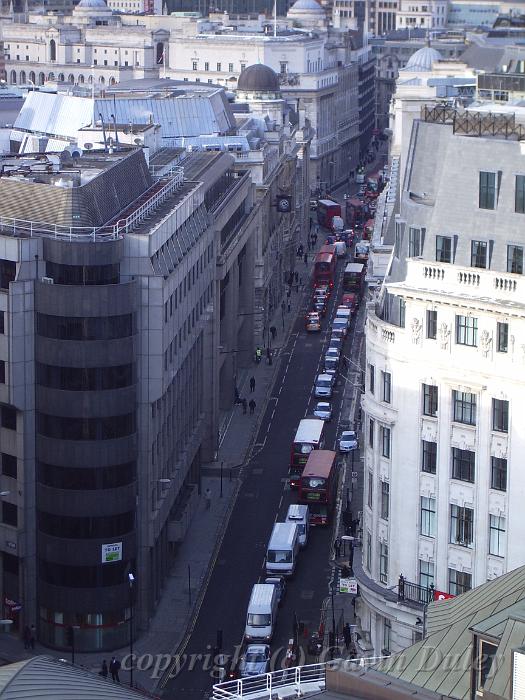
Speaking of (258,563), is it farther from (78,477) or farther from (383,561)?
(383,561)

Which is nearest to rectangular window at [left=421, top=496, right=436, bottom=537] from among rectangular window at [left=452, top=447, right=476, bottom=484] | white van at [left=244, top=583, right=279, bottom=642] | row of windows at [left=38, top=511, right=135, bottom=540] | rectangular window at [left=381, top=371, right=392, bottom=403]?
rectangular window at [left=452, top=447, right=476, bottom=484]

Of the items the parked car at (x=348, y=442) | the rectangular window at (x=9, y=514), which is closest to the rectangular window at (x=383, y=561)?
the rectangular window at (x=9, y=514)

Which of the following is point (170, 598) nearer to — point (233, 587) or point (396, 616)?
point (233, 587)

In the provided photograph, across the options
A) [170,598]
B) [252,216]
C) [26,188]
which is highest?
[26,188]

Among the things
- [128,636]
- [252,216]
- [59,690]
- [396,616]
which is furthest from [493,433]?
[252,216]

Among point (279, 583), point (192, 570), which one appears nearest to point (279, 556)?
point (279, 583)

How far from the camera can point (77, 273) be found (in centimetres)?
11800

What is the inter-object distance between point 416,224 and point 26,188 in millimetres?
29765

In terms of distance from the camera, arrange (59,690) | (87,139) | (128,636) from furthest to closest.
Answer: (87,139)
(128,636)
(59,690)

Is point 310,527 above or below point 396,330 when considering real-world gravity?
below

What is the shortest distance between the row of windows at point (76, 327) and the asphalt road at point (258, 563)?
2042 centimetres

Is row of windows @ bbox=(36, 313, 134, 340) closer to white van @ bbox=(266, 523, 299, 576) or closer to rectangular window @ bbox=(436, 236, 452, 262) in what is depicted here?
white van @ bbox=(266, 523, 299, 576)

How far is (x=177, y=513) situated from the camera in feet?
441

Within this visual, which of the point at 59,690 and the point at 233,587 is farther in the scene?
the point at 233,587
